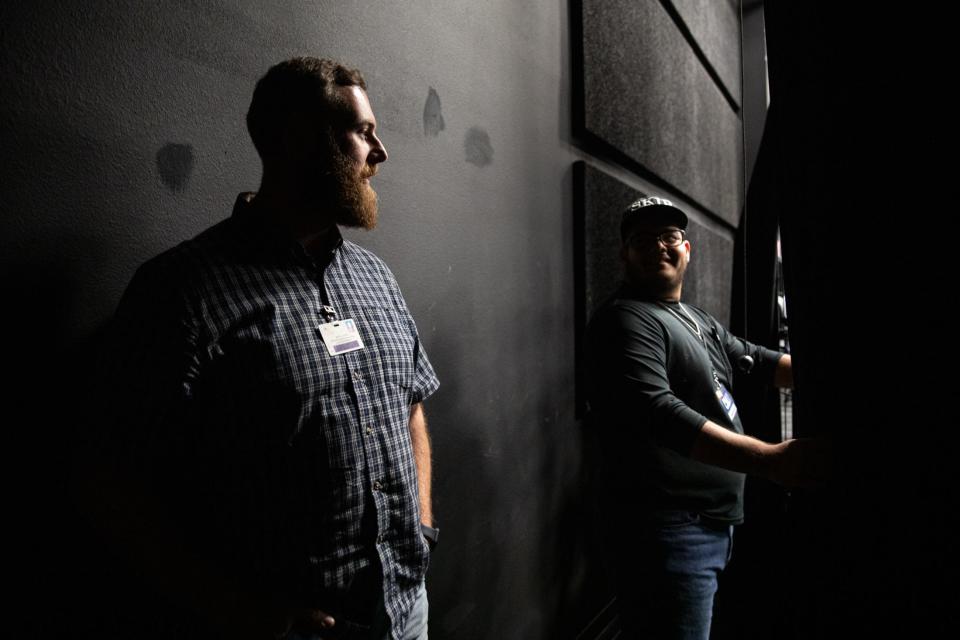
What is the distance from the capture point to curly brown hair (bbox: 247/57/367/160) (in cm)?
77

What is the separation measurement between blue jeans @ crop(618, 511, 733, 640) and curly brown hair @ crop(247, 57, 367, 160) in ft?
3.60

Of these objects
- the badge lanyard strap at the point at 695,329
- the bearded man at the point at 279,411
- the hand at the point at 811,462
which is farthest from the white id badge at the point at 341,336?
the badge lanyard strap at the point at 695,329

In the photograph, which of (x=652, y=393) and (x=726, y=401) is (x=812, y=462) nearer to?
(x=652, y=393)

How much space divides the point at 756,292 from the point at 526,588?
141 centimetres

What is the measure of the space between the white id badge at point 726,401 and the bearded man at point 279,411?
2.69 ft

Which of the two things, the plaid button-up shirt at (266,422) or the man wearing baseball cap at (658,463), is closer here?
the plaid button-up shirt at (266,422)

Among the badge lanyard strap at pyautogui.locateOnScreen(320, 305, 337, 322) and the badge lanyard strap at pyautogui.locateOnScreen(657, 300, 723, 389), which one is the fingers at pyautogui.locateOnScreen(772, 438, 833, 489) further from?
the badge lanyard strap at pyautogui.locateOnScreen(657, 300, 723, 389)

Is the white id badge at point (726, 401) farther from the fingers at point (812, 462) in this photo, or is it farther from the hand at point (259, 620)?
the hand at point (259, 620)

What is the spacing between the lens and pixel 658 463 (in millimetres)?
1257

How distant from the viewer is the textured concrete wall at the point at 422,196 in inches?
25.1

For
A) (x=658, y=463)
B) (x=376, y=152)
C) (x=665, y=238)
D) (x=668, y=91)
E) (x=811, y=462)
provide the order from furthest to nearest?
(x=668, y=91), (x=665, y=238), (x=658, y=463), (x=376, y=152), (x=811, y=462)

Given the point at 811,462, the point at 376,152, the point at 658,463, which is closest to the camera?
the point at 811,462

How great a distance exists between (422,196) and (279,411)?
625mm

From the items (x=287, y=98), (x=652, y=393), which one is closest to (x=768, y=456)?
(x=652, y=393)
